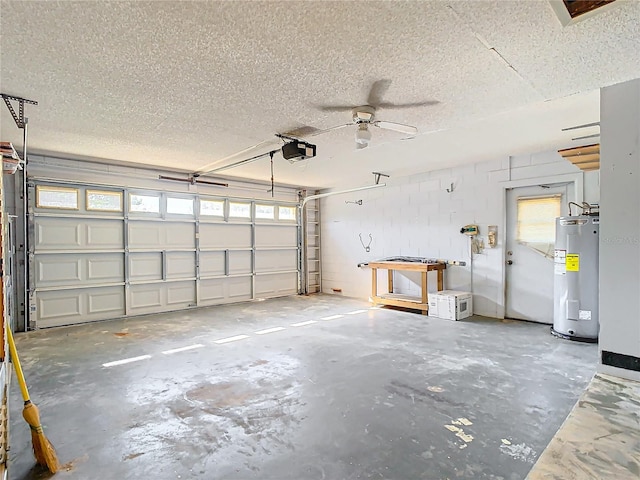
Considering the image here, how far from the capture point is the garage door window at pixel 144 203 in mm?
6039

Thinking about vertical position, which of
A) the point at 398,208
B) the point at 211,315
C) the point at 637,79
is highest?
the point at 637,79

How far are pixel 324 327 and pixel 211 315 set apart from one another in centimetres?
216

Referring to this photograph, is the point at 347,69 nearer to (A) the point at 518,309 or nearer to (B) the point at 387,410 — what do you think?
(B) the point at 387,410

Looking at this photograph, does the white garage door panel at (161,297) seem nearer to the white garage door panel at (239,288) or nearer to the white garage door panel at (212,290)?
the white garage door panel at (212,290)

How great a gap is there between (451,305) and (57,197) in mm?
6403

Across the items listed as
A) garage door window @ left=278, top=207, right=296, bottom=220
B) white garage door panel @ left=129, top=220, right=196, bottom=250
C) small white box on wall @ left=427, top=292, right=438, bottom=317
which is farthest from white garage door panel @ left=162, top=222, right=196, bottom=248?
small white box on wall @ left=427, top=292, right=438, bottom=317

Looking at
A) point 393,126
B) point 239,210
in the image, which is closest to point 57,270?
point 239,210

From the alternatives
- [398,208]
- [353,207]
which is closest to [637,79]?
[398,208]

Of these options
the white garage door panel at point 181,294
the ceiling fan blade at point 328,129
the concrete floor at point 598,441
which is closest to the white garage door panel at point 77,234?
the white garage door panel at point 181,294

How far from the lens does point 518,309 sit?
5.56 m

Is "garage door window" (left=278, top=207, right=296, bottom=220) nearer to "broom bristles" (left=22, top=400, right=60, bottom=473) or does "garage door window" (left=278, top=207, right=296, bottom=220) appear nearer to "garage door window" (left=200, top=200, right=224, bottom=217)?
"garage door window" (left=200, top=200, right=224, bottom=217)

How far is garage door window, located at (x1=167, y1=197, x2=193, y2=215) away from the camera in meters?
6.48

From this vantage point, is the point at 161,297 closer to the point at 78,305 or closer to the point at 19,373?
the point at 78,305

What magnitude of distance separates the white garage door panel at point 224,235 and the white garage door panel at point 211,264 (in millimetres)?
181
